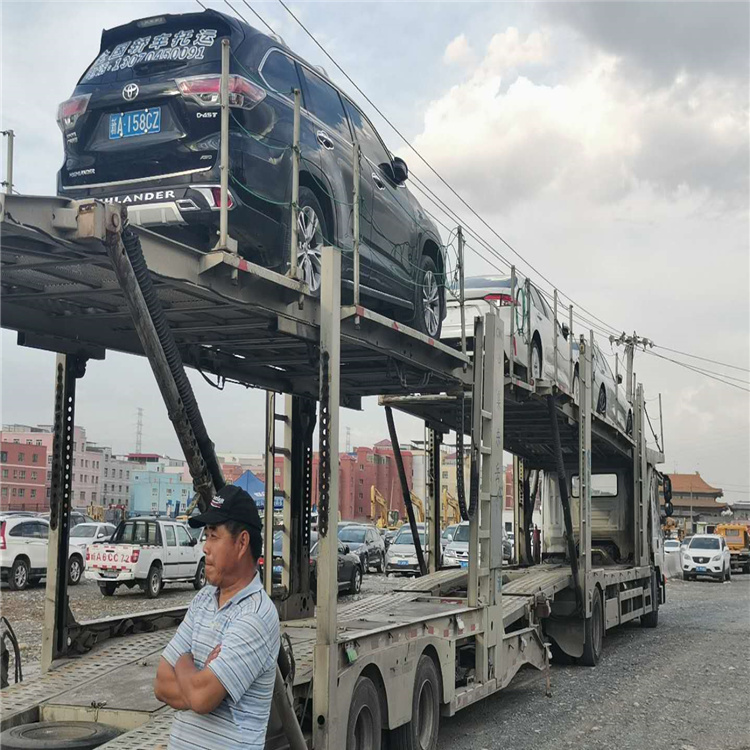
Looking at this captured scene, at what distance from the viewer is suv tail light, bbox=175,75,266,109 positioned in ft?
19.7

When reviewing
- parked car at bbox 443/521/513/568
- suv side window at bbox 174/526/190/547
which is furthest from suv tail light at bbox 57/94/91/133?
parked car at bbox 443/521/513/568

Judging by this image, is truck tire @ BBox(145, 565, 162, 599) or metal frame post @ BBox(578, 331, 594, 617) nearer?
metal frame post @ BBox(578, 331, 594, 617)

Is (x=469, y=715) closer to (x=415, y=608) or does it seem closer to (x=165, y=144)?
(x=415, y=608)

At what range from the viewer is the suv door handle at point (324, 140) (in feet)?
23.1

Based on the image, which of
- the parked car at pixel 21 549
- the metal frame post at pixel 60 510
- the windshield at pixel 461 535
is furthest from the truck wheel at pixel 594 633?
the windshield at pixel 461 535

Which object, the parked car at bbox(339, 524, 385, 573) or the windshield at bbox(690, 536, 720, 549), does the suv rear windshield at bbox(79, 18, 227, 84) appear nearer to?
the parked car at bbox(339, 524, 385, 573)

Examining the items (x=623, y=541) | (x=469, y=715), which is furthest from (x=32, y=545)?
(x=469, y=715)

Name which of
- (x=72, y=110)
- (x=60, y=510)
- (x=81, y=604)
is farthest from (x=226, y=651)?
(x=81, y=604)

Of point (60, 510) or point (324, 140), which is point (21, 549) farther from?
point (324, 140)

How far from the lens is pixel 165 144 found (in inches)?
236

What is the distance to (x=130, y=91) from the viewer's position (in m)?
6.20

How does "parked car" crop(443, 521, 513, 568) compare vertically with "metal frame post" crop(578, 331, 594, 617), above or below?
below

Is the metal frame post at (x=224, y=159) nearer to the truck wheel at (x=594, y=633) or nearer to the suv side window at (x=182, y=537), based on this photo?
the truck wheel at (x=594, y=633)

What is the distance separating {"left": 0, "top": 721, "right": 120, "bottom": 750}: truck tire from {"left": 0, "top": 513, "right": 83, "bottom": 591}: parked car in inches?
621
